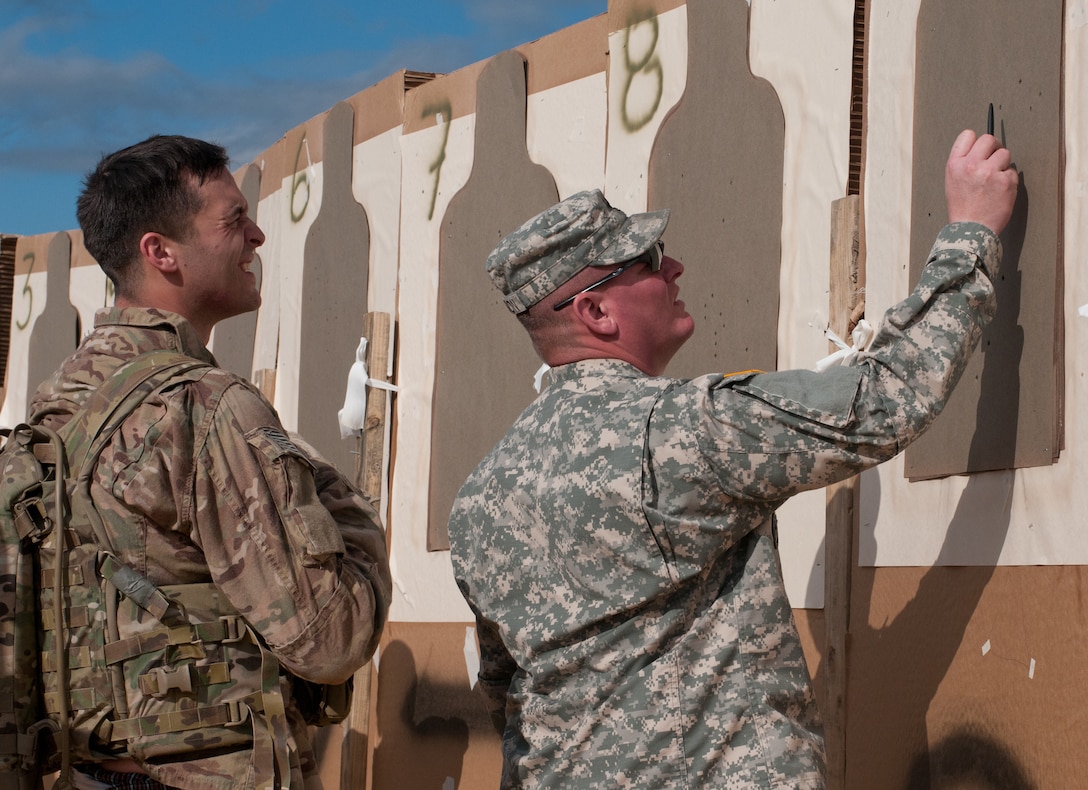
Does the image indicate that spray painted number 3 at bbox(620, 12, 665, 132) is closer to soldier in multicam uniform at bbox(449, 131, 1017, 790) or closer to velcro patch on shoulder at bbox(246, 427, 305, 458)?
soldier in multicam uniform at bbox(449, 131, 1017, 790)

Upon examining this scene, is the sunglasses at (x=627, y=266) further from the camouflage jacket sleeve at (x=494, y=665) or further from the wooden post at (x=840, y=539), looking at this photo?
the wooden post at (x=840, y=539)

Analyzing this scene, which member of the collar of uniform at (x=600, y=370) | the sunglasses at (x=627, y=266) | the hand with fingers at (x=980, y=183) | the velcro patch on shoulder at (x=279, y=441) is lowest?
the velcro patch on shoulder at (x=279, y=441)

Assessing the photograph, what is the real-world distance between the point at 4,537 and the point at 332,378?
282cm

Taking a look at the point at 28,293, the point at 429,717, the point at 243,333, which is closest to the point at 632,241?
the point at 429,717

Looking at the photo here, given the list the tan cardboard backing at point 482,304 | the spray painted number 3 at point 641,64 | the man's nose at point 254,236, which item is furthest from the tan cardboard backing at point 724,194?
the man's nose at point 254,236

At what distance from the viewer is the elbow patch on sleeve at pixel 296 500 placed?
2.08 meters

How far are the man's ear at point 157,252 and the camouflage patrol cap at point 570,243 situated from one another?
59cm

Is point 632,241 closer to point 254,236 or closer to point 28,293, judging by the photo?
point 254,236

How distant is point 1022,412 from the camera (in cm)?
241

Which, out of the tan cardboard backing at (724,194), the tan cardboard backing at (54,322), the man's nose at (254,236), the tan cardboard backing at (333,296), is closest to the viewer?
the man's nose at (254,236)

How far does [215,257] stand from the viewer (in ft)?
7.79

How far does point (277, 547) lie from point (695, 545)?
2.08 feet

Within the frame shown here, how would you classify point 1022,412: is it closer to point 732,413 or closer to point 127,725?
→ point 732,413

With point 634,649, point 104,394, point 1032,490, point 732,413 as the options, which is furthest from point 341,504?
point 1032,490
